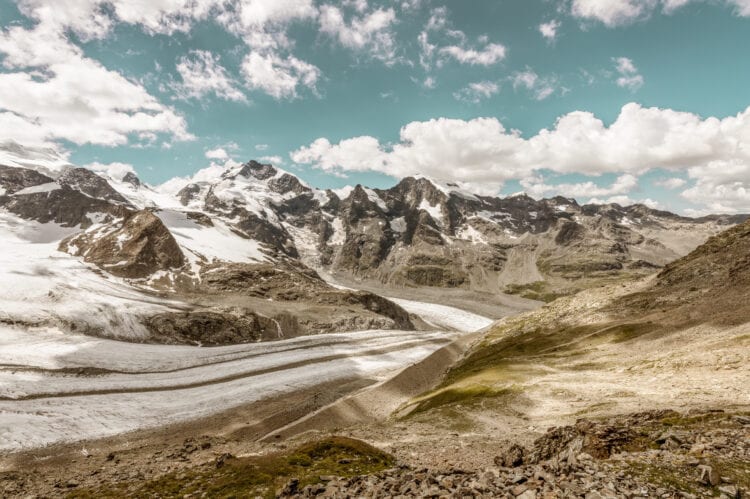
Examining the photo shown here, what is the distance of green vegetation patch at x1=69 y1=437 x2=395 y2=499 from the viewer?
64.3 feet

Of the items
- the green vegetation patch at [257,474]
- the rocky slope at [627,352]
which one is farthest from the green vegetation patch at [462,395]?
the green vegetation patch at [257,474]

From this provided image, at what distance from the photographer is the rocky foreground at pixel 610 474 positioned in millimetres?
13227

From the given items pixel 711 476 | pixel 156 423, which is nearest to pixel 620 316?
pixel 711 476

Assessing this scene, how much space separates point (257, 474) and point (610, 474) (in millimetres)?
16199

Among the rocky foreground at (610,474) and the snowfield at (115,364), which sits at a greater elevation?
the rocky foreground at (610,474)

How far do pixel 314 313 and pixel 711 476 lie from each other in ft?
548

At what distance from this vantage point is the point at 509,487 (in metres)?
14.1

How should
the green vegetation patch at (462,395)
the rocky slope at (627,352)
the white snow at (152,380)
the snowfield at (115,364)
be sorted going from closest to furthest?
the rocky slope at (627,352) → the green vegetation patch at (462,395) → the white snow at (152,380) → the snowfield at (115,364)

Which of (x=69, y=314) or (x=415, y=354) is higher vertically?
(x=69, y=314)

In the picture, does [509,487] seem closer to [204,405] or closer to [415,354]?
[204,405]

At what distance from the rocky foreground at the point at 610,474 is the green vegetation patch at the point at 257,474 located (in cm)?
301

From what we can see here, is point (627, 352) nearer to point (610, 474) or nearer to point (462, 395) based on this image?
point (462, 395)

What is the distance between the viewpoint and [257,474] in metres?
21.1

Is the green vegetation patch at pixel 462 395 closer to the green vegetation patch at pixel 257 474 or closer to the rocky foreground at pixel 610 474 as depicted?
the green vegetation patch at pixel 257 474
